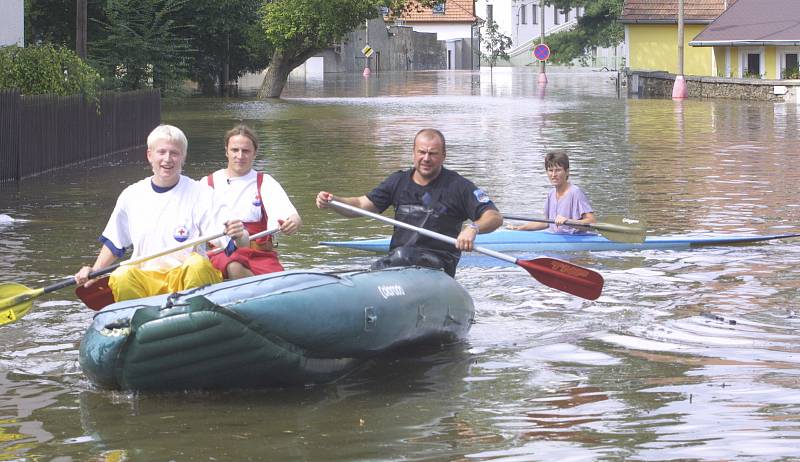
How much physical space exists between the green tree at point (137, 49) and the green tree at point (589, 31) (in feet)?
156

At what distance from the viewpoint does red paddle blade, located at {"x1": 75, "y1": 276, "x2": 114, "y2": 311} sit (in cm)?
818

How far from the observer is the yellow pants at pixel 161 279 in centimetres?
768

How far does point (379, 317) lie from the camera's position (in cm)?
775

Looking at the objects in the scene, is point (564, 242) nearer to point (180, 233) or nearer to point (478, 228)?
point (478, 228)

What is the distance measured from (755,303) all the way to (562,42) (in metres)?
72.7

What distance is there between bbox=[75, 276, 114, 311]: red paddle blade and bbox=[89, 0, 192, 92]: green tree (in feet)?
69.3

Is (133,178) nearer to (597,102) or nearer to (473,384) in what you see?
(473,384)

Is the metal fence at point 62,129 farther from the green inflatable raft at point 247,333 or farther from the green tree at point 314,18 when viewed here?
the green tree at point 314,18

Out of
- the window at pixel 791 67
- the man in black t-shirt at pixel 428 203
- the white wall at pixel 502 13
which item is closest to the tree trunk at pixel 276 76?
the window at pixel 791 67

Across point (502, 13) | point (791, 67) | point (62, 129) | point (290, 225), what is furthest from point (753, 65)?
point (502, 13)

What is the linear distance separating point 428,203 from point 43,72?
1362 cm

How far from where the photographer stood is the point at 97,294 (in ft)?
27.1

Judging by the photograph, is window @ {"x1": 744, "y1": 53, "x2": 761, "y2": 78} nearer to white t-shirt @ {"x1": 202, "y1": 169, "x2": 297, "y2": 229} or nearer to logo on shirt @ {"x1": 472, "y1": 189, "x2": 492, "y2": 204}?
logo on shirt @ {"x1": 472, "y1": 189, "x2": 492, "y2": 204}

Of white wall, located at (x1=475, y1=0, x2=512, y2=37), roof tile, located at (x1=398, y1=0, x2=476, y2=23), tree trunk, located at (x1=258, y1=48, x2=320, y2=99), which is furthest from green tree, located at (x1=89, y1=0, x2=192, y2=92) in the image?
white wall, located at (x1=475, y1=0, x2=512, y2=37)
